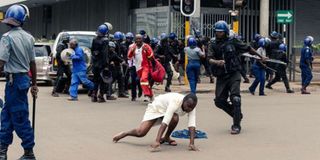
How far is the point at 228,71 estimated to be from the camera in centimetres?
1036

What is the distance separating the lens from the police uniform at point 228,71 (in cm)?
1032

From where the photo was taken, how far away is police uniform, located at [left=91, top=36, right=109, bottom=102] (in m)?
14.9

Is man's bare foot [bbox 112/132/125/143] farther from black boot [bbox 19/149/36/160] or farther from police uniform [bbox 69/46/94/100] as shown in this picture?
police uniform [bbox 69/46/94/100]

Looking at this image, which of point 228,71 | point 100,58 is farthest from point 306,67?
point 228,71

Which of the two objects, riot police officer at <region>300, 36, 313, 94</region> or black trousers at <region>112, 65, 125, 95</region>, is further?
riot police officer at <region>300, 36, 313, 94</region>

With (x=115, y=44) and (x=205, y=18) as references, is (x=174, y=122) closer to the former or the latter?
(x=115, y=44)

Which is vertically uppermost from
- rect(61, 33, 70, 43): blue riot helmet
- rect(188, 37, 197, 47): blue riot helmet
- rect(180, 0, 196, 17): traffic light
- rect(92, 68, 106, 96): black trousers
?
rect(180, 0, 196, 17): traffic light

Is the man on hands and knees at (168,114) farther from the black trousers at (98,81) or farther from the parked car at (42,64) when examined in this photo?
the parked car at (42,64)

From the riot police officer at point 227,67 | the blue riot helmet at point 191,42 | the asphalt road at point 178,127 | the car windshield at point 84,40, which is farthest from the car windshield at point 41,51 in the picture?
the riot police officer at point 227,67

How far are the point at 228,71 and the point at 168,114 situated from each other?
2501mm

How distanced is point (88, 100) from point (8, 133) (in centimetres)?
836

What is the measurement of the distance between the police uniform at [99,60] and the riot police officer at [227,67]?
16.1 ft

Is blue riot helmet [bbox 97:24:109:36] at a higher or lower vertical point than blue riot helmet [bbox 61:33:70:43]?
higher

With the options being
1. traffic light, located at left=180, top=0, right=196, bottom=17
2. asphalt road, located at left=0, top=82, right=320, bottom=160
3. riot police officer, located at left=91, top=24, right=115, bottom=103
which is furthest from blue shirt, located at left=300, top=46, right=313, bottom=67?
riot police officer, located at left=91, top=24, right=115, bottom=103
